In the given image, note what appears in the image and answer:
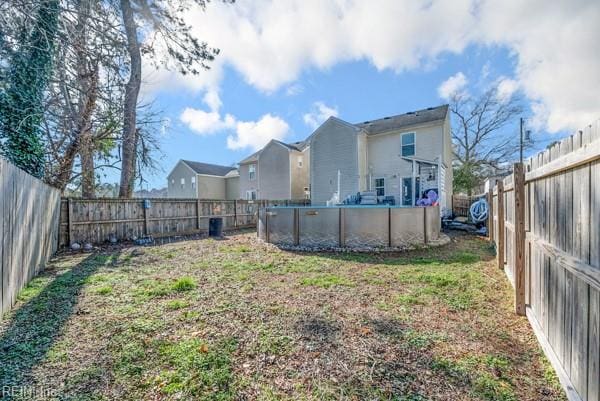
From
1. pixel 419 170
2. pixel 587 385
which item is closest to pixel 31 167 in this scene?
pixel 587 385

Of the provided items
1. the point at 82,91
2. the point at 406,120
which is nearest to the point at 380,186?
the point at 406,120

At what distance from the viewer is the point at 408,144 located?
14.8m

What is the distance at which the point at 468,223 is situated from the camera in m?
12.3

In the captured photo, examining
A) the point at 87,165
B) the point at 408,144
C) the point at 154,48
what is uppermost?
the point at 154,48

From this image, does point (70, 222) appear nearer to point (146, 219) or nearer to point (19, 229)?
point (146, 219)

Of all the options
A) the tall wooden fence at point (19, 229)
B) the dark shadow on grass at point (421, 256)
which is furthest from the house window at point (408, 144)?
the tall wooden fence at point (19, 229)

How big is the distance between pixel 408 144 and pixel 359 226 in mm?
9335

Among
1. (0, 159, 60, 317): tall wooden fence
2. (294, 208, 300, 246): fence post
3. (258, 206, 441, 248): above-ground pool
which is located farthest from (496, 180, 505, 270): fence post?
(0, 159, 60, 317): tall wooden fence

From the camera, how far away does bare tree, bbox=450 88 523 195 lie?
21.4m

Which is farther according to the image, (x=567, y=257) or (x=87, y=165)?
(x=87, y=165)

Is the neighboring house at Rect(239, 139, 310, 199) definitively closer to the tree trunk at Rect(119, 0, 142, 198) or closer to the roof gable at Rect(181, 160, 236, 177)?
the roof gable at Rect(181, 160, 236, 177)

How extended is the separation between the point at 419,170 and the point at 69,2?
13.8 meters

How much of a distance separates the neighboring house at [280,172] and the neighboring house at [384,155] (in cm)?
403

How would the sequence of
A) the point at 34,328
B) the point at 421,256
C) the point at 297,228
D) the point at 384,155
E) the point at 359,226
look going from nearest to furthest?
the point at 34,328 < the point at 421,256 < the point at 359,226 < the point at 297,228 < the point at 384,155
